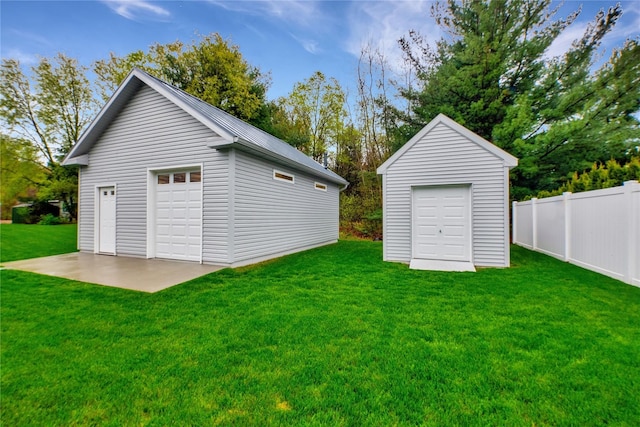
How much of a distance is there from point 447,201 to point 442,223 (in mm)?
627

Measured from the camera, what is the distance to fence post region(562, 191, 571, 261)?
22.8 feet

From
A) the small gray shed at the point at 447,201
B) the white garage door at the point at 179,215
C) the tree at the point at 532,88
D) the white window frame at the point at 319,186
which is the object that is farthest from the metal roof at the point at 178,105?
the tree at the point at 532,88

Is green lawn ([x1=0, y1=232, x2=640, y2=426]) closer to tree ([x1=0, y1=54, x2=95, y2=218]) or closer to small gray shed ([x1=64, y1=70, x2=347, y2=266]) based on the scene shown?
small gray shed ([x1=64, y1=70, x2=347, y2=266])

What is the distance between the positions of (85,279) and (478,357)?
692 cm

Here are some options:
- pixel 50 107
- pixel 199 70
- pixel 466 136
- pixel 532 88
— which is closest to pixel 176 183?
pixel 466 136

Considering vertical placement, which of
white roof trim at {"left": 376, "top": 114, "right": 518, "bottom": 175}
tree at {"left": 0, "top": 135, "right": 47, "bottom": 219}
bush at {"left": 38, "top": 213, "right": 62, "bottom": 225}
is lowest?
bush at {"left": 38, "top": 213, "right": 62, "bottom": 225}

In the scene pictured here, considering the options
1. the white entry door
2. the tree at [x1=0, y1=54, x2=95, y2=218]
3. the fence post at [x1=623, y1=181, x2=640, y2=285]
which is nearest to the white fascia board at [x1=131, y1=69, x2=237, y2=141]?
the white entry door

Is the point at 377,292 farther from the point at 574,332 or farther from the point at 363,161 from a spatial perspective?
the point at 363,161

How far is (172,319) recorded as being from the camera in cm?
364

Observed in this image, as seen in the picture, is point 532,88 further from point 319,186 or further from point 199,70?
point 199,70

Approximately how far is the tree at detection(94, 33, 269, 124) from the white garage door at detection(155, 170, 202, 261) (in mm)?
13480

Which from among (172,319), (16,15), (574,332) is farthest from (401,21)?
(172,319)

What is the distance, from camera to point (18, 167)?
64.8ft

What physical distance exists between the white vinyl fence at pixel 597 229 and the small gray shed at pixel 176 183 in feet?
24.4
